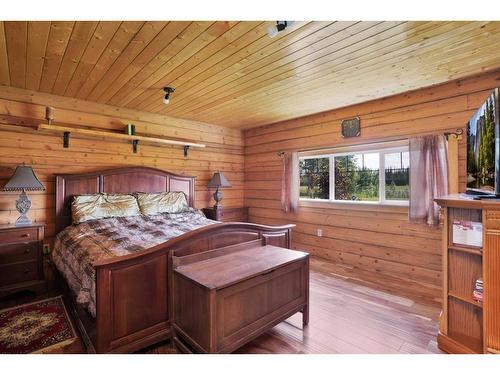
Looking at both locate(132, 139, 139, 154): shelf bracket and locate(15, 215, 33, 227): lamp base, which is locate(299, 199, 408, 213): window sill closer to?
locate(132, 139, 139, 154): shelf bracket

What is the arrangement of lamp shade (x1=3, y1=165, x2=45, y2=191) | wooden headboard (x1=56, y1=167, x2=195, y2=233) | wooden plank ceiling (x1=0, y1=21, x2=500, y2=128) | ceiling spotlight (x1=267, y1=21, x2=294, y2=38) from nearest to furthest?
ceiling spotlight (x1=267, y1=21, x2=294, y2=38) < wooden plank ceiling (x1=0, y1=21, x2=500, y2=128) < lamp shade (x1=3, y1=165, x2=45, y2=191) < wooden headboard (x1=56, y1=167, x2=195, y2=233)

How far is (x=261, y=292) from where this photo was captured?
180cm

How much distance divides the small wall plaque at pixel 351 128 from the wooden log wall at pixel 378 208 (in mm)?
70

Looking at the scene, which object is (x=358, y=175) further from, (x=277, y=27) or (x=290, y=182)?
(x=277, y=27)

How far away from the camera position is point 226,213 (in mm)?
4543

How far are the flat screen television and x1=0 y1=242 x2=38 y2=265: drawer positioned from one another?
405 cm

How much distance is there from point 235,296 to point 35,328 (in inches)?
71.3

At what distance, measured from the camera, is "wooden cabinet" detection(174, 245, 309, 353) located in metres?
1.53

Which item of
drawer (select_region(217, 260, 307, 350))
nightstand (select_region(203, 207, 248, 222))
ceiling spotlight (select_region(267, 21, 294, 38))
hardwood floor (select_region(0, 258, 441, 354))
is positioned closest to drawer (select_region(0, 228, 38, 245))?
hardwood floor (select_region(0, 258, 441, 354))

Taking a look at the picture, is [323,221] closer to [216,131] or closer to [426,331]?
[426,331]

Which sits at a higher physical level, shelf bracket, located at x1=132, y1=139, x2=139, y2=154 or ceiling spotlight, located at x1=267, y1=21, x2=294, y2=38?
ceiling spotlight, located at x1=267, y1=21, x2=294, y2=38

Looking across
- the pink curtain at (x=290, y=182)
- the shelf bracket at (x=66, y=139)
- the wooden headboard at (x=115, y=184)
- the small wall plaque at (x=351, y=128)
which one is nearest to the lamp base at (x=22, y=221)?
the wooden headboard at (x=115, y=184)

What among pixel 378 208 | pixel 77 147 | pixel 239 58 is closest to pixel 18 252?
pixel 77 147

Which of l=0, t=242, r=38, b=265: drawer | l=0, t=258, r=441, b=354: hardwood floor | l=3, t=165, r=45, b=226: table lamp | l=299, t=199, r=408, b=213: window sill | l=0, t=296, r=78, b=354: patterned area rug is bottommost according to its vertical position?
l=0, t=258, r=441, b=354: hardwood floor
